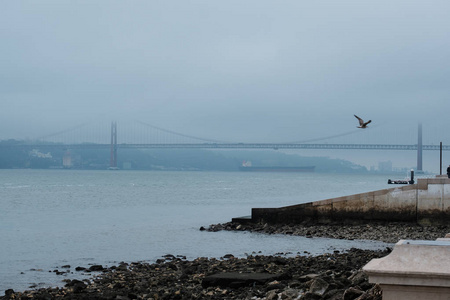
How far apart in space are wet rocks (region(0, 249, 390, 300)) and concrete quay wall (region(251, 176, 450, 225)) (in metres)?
6.64

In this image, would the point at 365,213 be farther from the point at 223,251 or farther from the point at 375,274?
the point at 375,274

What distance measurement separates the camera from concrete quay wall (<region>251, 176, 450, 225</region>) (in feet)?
53.1

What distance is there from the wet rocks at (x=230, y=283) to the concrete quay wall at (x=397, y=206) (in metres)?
6.64

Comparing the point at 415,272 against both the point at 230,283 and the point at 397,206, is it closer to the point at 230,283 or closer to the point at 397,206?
the point at 230,283

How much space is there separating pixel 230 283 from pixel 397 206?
10.1 metres

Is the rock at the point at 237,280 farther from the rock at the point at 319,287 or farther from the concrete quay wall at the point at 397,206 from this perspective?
the concrete quay wall at the point at 397,206

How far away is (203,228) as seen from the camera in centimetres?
1981

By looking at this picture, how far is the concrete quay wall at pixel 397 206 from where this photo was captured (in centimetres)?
1619

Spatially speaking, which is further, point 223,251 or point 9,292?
point 223,251

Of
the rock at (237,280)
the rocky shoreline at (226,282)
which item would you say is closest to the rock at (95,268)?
the rocky shoreline at (226,282)

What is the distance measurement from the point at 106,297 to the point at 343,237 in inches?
367

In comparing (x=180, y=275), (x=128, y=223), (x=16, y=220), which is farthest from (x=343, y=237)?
(x=16, y=220)

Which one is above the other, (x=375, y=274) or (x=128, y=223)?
(x=375, y=274)

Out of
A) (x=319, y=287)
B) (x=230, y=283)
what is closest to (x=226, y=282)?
(x=230, y=283)
